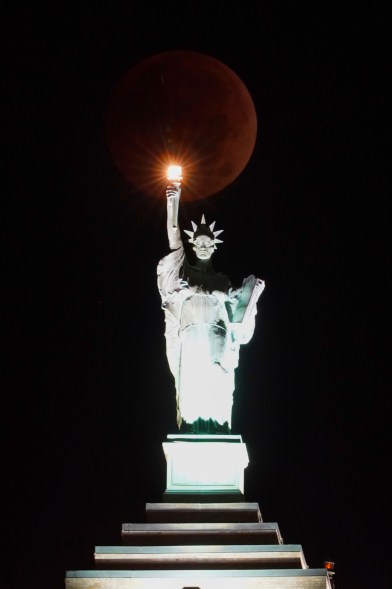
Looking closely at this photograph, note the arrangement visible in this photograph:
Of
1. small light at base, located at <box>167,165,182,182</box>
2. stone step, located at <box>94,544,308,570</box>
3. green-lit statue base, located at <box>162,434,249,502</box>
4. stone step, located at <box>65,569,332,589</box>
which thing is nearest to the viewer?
stone step, located at <box>65,569,332,589</box>

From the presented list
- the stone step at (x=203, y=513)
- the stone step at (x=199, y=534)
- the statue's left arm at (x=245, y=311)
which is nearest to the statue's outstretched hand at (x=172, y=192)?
the statue's left arm at (x=245, y=311)

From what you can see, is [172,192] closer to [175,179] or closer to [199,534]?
[175,179]

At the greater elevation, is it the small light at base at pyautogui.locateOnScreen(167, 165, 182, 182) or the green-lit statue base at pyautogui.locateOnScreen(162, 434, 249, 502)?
the small light at base at pyautogui.locateOnScreen(167, 165, 182, 182)

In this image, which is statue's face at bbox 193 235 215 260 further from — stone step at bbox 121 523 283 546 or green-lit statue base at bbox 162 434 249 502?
stone step at bbox 121 523 283 546

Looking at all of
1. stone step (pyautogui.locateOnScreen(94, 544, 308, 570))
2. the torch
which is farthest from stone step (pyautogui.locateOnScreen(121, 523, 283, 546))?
the torch

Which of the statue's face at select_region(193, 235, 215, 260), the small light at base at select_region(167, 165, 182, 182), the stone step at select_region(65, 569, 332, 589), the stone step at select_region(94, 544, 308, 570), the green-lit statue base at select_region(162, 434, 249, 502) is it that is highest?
the small light at base at select_region(167, 165, 182, 182)

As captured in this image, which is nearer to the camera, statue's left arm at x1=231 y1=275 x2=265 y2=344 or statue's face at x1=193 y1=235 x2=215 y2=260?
statue's left arm at x1=231 y1=275 x2=265 y2=344

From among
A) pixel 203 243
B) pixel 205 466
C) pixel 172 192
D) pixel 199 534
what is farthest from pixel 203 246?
pixel 199 534
